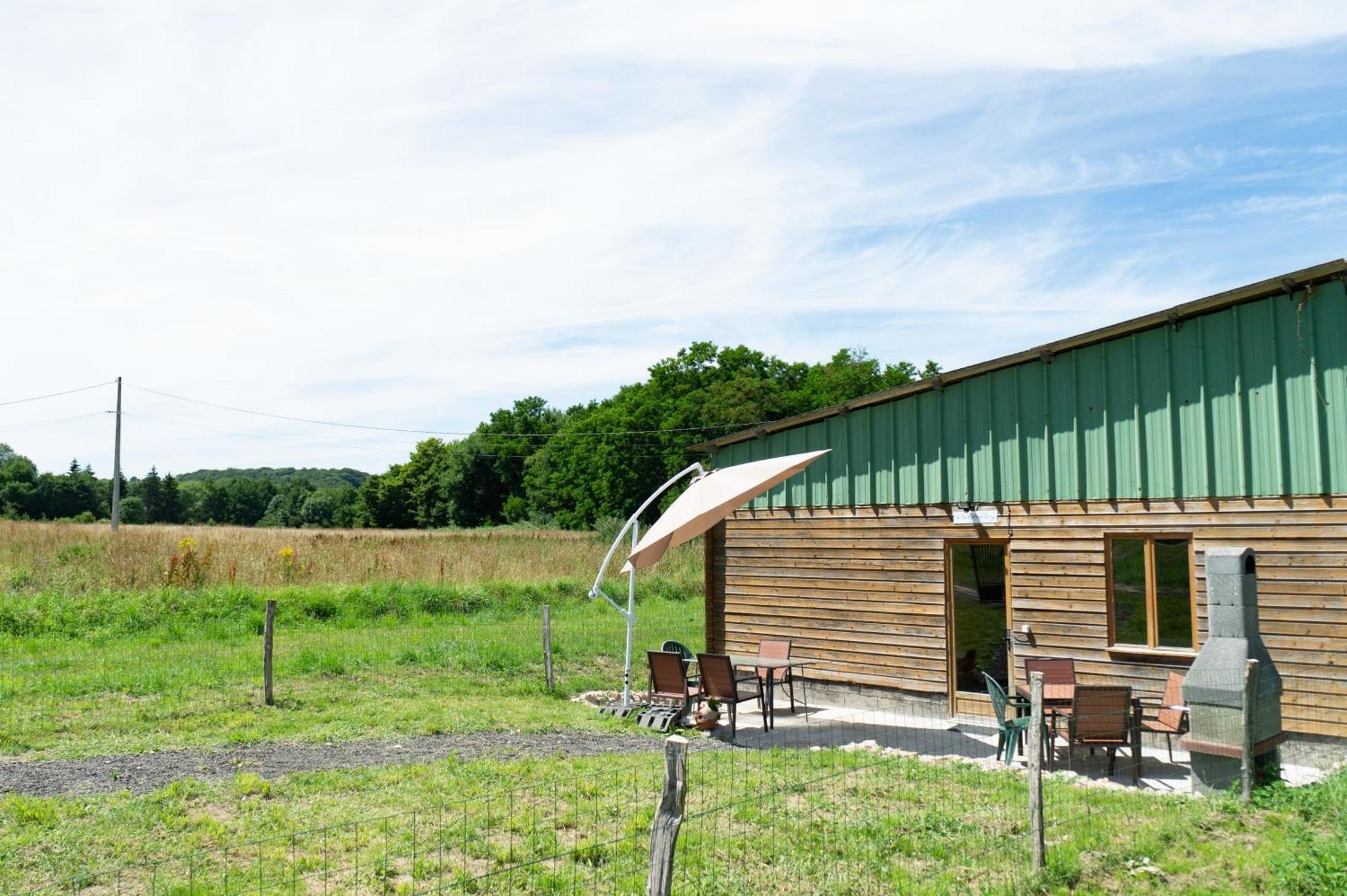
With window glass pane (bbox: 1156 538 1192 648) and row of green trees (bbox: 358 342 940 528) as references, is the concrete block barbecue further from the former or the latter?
row of green trees (bbox: 358 342 940 528)

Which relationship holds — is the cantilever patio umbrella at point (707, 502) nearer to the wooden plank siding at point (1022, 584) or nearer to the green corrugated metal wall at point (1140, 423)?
the green corrugated metal wall at point (1140, 423)

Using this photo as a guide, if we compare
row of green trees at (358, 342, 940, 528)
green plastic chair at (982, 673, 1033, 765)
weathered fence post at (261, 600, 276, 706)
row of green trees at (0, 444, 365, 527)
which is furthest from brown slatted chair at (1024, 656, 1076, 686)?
row of green trees at (0, 444, 365, 527)

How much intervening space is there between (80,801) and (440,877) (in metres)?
3.49

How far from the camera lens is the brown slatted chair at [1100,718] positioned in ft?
27.8

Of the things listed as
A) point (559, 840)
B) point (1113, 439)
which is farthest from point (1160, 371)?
point (559, 840)

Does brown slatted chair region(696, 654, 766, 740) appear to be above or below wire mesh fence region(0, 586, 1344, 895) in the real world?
above

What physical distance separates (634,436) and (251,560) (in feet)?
119

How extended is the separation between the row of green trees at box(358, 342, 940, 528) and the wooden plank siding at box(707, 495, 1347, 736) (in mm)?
33316

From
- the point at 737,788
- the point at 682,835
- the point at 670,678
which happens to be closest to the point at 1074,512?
the point at 670,678

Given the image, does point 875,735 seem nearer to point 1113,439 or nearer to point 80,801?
point 1113,439

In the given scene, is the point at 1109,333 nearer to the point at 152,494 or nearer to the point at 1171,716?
the point at 1171,716

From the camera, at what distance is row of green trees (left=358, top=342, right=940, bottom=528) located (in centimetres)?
5353

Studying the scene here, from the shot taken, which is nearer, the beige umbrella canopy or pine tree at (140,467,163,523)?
the beige umbrella canopy

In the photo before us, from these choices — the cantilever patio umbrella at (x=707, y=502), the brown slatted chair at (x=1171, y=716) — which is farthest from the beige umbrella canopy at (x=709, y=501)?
the brown slatted chair at (x=1171, y=716)
